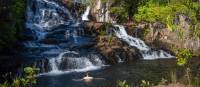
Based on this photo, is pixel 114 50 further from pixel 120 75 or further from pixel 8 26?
pixel 8 26

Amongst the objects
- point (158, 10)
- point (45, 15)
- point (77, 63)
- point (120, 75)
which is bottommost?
point (120, 75)

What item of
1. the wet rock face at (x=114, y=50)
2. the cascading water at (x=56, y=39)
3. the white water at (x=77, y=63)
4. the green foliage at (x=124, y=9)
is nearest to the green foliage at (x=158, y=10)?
the green foliage at (x=124, y=9)

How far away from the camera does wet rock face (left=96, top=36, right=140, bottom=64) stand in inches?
1368

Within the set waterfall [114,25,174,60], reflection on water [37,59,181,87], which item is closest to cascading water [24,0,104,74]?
reflection on water [37,59,181,87]

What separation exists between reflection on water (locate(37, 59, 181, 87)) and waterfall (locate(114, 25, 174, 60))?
10.1 ft

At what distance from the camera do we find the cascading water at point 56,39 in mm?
31984

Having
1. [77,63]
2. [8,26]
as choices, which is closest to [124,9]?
[77,63]

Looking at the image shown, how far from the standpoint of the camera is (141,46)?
40.1 meters

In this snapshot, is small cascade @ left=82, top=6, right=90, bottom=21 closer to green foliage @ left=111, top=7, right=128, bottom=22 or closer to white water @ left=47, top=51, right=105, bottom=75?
green foliage @ left=111, top=7, right=128, bottom=22

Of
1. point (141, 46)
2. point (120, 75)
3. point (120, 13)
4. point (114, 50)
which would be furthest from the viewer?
point (120, 13)

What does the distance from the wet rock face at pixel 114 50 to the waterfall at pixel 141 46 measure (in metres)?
1.12

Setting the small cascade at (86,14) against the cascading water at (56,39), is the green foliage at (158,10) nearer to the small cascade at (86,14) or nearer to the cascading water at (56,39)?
the small cascade at (86,14)

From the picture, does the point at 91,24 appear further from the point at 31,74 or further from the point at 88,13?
the point at 31,74

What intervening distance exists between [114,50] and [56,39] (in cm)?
530
